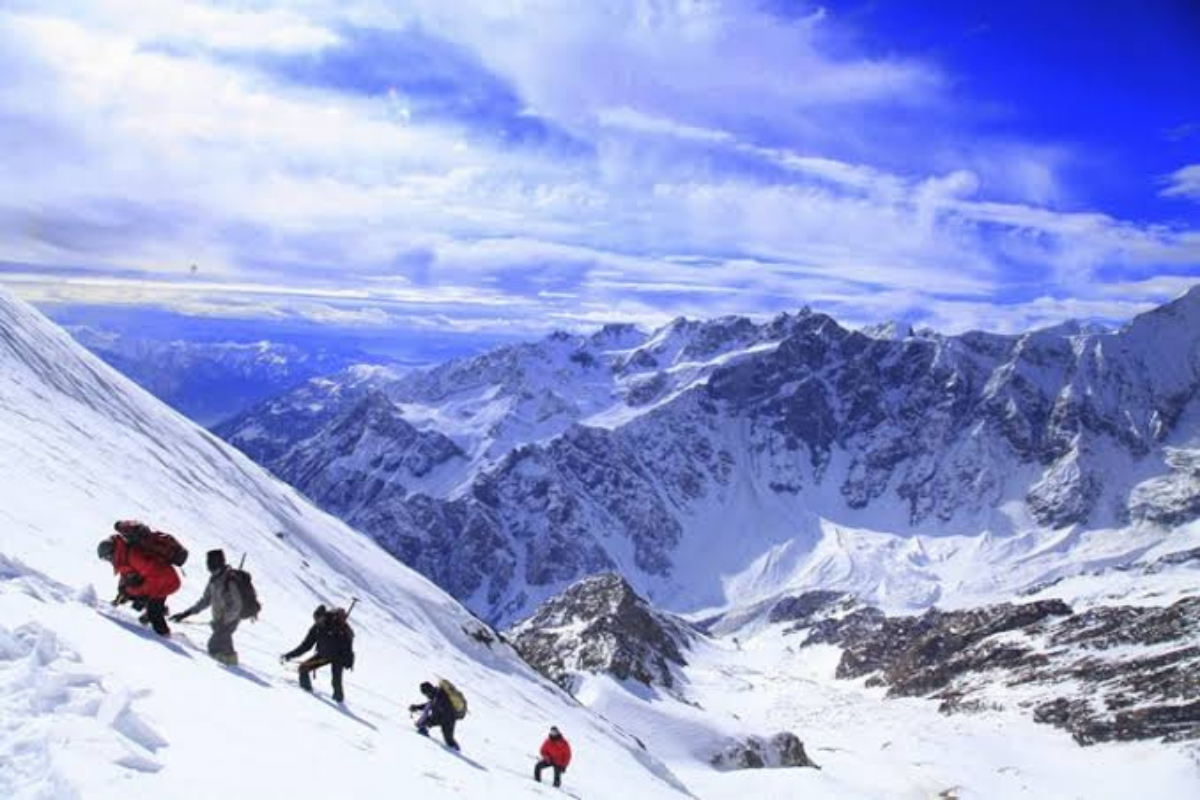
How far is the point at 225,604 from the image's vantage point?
17.8m

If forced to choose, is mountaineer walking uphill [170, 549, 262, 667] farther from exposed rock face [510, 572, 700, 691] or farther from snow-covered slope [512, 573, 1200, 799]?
exposed rock face [510, 572, 700, 691]

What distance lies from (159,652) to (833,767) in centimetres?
9487

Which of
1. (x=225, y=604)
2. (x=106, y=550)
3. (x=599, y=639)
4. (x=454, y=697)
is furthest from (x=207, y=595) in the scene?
(x=599, y=639)

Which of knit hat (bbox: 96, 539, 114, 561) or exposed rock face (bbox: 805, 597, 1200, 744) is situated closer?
knit hat (bbox: 96, 539, 114, 561)

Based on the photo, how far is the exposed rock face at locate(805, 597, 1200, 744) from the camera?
11400cm

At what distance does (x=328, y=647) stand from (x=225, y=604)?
2.43m

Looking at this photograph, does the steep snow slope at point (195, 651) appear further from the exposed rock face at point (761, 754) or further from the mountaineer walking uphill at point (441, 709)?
the exposed rock face at point (761, 754)

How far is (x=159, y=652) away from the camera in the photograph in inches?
624

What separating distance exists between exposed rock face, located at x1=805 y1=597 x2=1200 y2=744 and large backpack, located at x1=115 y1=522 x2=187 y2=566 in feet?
397

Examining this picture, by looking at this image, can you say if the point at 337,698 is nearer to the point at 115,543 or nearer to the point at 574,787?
the point at 115,543

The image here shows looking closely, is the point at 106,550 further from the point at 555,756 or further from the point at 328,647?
the point at 555,756

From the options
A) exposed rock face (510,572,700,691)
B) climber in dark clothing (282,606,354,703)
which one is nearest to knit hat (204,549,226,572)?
climber in dark clothing (282,606,354,703)

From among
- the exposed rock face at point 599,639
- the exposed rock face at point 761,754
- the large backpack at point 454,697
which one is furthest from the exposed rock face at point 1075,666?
the large backpack at point 454,697

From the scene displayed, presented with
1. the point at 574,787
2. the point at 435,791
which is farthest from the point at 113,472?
the point at 435,791
